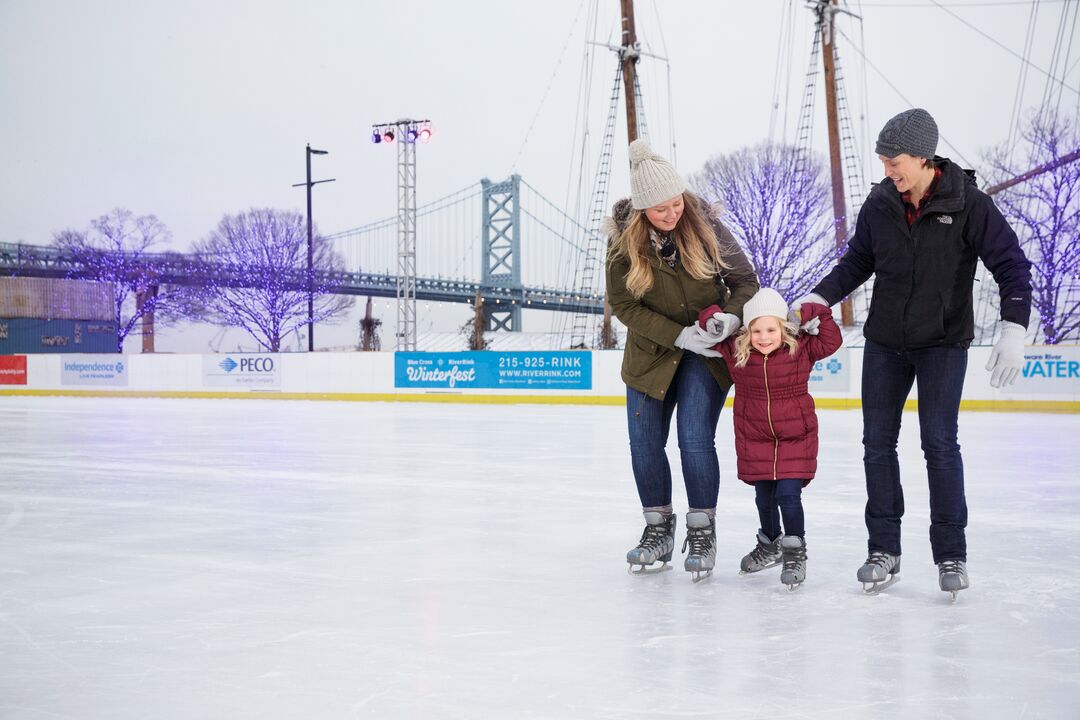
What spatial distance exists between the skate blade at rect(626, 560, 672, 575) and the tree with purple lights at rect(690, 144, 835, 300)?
22470mm

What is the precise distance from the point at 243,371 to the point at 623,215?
1565 cm

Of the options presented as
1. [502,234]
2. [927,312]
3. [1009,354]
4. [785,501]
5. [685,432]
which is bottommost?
[785,501]

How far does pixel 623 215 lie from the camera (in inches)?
128

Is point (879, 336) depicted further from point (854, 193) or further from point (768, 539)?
point (854, 193)

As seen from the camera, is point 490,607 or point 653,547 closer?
point 490,607

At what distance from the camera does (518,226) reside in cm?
4619

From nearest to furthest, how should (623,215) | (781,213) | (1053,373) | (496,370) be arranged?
(623,215) < (1053,373) < (496,370) < (781,213)

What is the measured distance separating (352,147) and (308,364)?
34.8 m

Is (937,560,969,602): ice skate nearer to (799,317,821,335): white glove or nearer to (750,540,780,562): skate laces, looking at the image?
(750,540,780,562): skate laces

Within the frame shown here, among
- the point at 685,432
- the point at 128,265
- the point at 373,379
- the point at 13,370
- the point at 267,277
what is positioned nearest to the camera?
the point at 685,432

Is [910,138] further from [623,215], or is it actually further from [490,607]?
[490,607]

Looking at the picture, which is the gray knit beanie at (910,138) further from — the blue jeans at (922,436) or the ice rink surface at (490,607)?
the ice rink surface at (490,607)

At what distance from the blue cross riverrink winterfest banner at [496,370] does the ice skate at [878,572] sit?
Result: 39.3ft

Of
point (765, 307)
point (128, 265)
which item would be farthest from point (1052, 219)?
point (128, 265)
